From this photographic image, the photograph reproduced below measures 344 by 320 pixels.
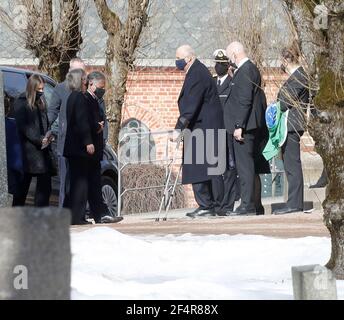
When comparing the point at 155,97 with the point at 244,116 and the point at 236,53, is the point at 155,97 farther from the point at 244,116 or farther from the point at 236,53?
the point at 244,116

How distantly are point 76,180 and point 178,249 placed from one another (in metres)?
4.28

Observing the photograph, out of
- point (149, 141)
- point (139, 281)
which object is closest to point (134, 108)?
point (149, 141)

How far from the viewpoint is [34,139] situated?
604 inches

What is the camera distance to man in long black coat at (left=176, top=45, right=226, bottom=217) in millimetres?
16062

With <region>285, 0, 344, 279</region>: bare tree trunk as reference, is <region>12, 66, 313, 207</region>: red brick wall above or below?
above

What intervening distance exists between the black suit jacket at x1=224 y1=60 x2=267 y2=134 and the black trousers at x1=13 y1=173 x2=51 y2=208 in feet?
7.23

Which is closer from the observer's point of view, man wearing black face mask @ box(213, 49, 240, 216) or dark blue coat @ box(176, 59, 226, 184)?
dark blue coat @ box(176, 59, 226, 184)

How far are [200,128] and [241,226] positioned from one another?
2333 mm

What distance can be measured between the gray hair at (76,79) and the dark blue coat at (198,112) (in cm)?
118

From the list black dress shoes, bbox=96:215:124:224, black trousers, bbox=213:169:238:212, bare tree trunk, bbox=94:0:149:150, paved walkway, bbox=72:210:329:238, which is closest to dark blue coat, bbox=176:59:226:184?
black trousers, bbox=213:169:238:212

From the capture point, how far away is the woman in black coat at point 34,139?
1530cm

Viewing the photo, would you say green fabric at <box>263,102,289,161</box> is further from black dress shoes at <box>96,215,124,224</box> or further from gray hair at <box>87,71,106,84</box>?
gray hair at <box>87,71,106,84</box>

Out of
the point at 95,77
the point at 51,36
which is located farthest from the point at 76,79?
the point at 51,36

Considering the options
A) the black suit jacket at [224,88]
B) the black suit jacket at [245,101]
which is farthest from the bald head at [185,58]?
the black suit jacket at [224,88]
